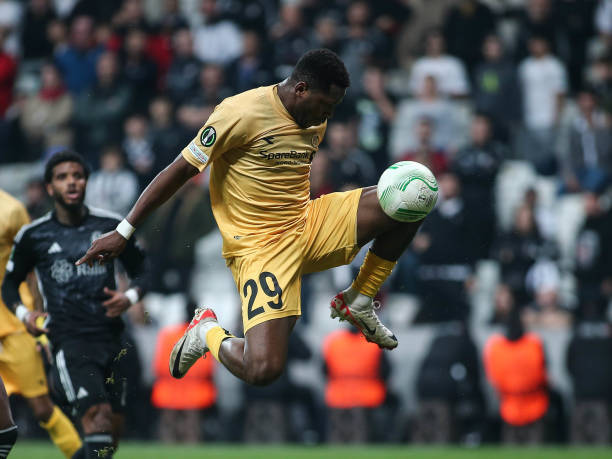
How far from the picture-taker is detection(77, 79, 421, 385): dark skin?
683 centimetres

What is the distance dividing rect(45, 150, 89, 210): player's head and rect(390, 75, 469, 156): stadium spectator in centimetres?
716

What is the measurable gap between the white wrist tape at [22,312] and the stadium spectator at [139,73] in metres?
8.21

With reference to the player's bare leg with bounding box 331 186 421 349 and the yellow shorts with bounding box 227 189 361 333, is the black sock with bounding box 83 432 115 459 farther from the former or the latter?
the player's bare leg with bounding box 331 186 421 349

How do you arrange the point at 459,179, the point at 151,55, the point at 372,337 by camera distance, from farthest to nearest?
the point at 151,55, the point at 459,179, the point at 372,337

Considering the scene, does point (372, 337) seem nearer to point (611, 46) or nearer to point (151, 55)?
point (611, 46)

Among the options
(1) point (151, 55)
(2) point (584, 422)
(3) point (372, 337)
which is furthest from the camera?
(1) point (151, 55)

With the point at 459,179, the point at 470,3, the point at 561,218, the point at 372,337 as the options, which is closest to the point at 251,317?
the point at 372,337

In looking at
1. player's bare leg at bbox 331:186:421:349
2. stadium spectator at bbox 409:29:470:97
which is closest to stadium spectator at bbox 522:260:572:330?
stadium spectator at bbox 409:29:470:97

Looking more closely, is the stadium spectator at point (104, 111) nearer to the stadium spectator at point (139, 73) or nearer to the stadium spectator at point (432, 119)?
the stadium spectator at point (139, 73)

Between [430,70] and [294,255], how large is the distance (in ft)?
27.7

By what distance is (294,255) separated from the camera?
24.1 feet

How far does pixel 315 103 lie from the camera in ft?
23.1

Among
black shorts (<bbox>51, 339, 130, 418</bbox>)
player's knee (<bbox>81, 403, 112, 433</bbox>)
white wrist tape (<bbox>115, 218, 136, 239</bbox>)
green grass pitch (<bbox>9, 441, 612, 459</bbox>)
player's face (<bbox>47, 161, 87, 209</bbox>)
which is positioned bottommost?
green grass pitch (<bbox>9, 441, 612, 459</bbox>)

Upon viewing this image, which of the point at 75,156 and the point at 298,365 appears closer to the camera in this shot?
the point at 75,156
